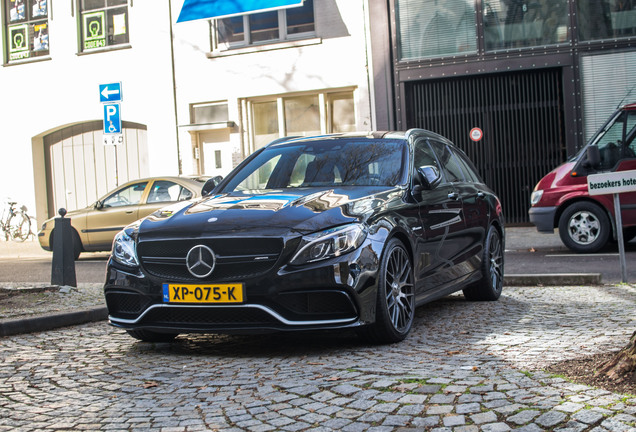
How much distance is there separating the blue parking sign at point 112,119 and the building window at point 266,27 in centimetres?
588

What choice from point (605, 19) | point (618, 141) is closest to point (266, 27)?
point (605, 19)

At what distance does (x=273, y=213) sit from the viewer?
5434mm

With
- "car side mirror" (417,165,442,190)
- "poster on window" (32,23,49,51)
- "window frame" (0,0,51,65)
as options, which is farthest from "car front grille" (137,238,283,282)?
"poster on window" (32,23,49,51)

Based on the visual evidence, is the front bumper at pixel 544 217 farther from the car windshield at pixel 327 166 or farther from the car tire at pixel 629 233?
the car windshield at pixel 327 166

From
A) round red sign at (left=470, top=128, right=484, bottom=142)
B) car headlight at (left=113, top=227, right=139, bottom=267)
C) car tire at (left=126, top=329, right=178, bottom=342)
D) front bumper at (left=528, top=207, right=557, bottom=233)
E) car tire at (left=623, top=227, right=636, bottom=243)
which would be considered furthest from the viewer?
round red sign at (left=470, top=128, right=484, bottom=142)

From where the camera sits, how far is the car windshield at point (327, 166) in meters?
6.38

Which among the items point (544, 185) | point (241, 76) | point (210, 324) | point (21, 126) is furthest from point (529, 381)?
point (21, 126)

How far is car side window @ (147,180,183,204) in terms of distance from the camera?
14.5m

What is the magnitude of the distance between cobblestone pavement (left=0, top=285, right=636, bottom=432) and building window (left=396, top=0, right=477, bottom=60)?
12857 mm

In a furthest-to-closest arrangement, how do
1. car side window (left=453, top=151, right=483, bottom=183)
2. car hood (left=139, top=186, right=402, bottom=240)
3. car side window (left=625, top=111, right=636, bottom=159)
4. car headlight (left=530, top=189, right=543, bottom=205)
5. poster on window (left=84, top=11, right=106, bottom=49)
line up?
poster on window (left=84, top=11, right=106, bottom=49) < car headlight (left=530, top=189, right=543, bottom=205) < car side window (left=625, top=111, right=636, bottom=159) < car side window (left=453, top=151, right=483, bottom=183) < car hood (left=139, top=186, right=402, bottom=240)

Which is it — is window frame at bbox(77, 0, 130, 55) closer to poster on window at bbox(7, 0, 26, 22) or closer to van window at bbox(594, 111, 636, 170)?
poster on window at bbox(7, 0, 26, 22)

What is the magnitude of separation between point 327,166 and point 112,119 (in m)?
9.71

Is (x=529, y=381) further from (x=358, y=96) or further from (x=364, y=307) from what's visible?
(x=358, y=96)

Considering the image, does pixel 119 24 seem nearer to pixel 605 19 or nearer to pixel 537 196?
pixel 605 19
